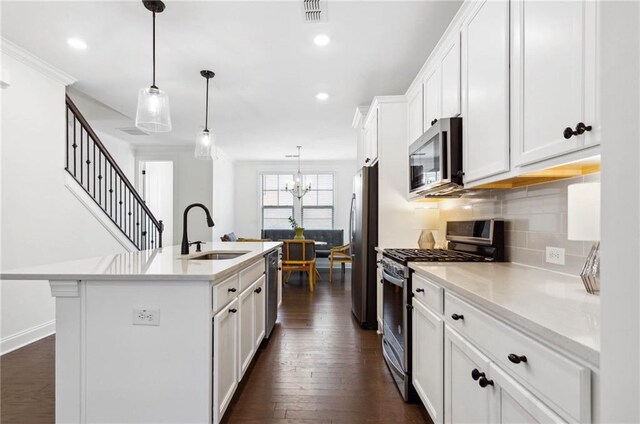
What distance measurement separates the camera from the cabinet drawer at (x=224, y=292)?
1711 millimetres

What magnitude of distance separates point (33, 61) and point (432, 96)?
3.58 metres

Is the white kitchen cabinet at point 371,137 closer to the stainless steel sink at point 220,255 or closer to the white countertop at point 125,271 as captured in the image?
the stainless steel sink at point 220,255

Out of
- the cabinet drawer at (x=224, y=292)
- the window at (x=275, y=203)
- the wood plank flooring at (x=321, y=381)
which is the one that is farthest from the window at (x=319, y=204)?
the cabinet drawer at (x=224, y=292)

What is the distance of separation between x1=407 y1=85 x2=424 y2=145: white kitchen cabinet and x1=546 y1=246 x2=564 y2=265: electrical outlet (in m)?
1.43

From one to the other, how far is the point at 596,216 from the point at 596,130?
1.01ft

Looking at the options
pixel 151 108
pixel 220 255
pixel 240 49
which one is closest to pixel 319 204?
pixel 220 255

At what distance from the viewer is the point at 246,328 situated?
237cm

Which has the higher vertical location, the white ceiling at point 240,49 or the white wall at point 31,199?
the white ceiling at point 240,49

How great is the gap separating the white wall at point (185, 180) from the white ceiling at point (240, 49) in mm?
2370

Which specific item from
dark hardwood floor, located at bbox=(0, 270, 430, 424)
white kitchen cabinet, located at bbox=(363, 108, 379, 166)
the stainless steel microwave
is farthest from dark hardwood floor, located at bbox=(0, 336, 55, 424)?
white kitchen cabinet, located at bbox=(363, 108, 379, 166)

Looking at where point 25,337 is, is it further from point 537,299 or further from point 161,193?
point 161,193

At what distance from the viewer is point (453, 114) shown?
2189mm

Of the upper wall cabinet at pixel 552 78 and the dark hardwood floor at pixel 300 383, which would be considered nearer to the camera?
the upper wall cabinet at pixel 552 78

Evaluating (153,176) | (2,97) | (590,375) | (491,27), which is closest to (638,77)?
(590,375)
